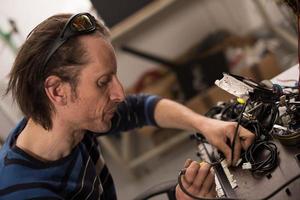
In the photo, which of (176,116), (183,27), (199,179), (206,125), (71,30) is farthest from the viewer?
(183,27)

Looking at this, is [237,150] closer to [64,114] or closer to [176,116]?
[176,116]

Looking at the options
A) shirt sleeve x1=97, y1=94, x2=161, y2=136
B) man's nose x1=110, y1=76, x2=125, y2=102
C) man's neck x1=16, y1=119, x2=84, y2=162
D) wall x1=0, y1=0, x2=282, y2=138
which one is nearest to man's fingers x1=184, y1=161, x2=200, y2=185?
man's nose x1=110, y1=76, x2=125, y2=102

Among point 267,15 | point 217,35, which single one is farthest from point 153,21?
point 267,15

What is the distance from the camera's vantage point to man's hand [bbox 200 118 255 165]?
0.90 m

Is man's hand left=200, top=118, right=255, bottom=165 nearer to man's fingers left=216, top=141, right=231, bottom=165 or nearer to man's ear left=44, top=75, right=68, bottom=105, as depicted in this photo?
man's fingers left=216, top=141, right=231, bottom=165

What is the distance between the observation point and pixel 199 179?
2.67 feet

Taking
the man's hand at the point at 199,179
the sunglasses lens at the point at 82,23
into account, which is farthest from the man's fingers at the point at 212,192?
the sunglasses lens at the point at 82,23

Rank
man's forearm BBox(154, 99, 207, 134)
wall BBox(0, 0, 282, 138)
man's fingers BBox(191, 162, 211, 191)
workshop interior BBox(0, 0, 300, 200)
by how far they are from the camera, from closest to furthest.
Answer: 1. man's fingers BBox(191, 162, 211, 191)
2. man's forearm BBox(154, 99, 207, 134)
3. workshop interior BBox(0, 0, 300, 200)
4. wall BBox(0, 0, 282, 138)

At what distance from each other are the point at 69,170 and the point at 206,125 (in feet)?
1.28

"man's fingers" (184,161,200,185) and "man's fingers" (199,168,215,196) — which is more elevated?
"man's fingers" (184,161,200,185)

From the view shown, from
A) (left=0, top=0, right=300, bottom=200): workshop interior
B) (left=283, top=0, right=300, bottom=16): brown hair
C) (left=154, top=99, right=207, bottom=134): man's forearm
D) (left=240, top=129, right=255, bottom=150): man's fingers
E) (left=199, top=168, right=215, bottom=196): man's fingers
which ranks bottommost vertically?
(left=0, top=0, right=300, bottom=200): workshop interior

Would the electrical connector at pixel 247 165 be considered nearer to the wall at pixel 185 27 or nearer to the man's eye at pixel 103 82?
the man's eye at pixel 103 82

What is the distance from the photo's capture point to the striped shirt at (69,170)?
2.96 feet

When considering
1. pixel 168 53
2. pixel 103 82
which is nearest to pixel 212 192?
pixel 103 82
